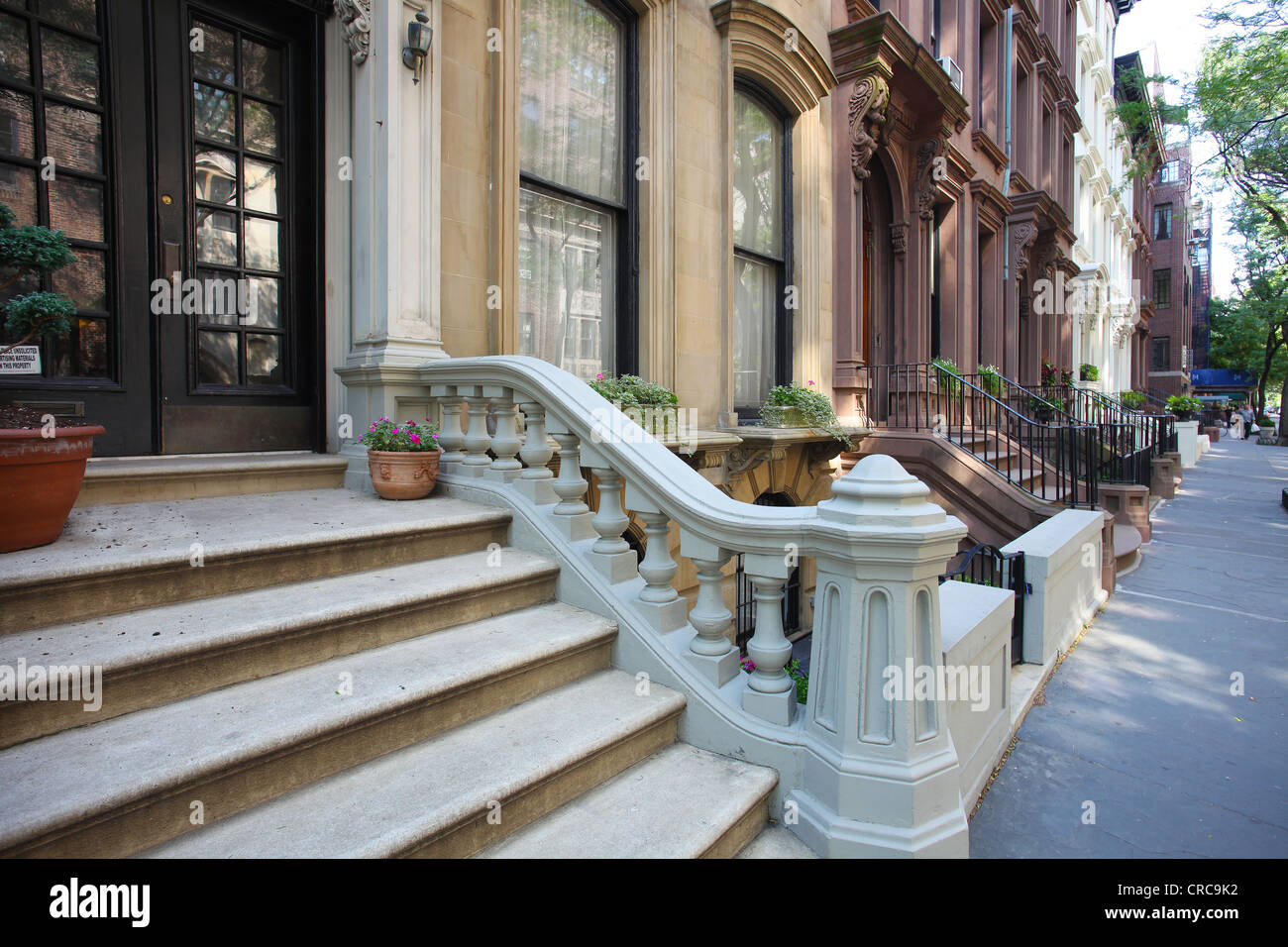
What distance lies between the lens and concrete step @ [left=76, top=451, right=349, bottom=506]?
12.0 feet

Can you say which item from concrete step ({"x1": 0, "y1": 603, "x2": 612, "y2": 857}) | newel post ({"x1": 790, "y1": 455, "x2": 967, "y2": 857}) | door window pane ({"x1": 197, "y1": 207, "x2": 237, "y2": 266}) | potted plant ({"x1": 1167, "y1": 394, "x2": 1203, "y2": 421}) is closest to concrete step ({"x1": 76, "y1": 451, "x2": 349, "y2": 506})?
door window pane ({"x1": 197, "y1": 207, "x2": 237, "y2": 266})

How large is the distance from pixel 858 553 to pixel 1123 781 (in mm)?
2519

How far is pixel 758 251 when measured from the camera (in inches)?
328

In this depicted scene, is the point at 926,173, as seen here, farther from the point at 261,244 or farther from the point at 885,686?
the point at 885,686

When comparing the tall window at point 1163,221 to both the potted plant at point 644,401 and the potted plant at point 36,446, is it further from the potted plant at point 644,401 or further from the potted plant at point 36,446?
the potted plant at point 36,446

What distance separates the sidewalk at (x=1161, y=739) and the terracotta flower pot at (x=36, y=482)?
4094mm

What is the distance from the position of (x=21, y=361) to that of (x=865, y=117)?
9.53 m

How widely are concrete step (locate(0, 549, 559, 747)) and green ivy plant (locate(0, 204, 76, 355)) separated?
1339 mm

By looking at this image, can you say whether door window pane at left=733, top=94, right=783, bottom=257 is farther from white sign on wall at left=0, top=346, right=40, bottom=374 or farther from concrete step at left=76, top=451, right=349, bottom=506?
white sign on wall at left=0, top=346, right=40, bottom=374

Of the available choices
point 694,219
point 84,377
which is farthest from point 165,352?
point 694,219

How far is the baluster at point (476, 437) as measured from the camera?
4.27m

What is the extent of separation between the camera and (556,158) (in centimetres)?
591

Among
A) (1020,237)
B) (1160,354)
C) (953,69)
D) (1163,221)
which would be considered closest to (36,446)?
(953,69)
